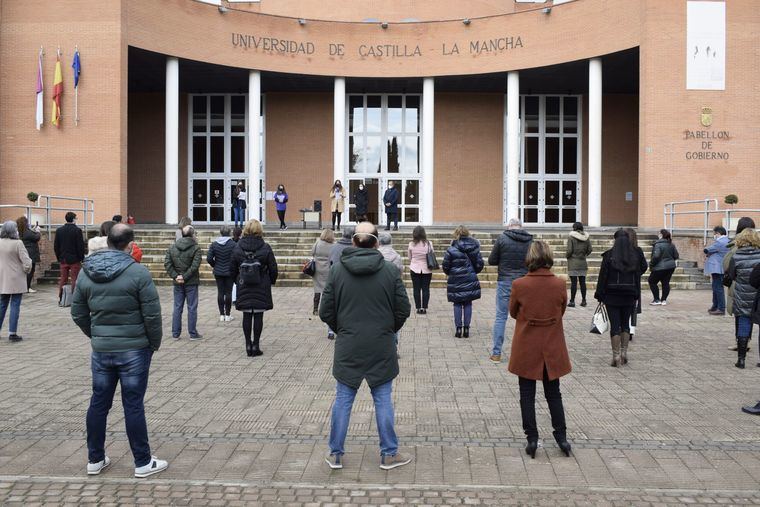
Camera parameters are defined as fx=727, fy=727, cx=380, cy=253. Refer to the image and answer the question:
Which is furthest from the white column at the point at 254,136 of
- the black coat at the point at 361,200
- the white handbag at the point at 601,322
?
the white handbag at the point at 601,322

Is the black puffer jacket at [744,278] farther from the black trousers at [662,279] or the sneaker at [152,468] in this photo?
the sneaker at [152,468]

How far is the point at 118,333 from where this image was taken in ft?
16.2

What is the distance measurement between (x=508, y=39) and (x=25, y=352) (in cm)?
2148

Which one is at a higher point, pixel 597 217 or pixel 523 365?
pixel 597 217

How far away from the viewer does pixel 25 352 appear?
9.50 metres

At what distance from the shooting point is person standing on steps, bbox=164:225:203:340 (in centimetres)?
1062

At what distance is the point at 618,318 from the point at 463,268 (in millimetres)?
2473

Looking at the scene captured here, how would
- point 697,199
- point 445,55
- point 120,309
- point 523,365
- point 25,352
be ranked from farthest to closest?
1. point 445,55
2. point 697,199
3. point 25,352
4. point 523,365
5. point 120,309

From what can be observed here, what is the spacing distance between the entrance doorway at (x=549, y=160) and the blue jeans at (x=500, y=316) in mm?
21223

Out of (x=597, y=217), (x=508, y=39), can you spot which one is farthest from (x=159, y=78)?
(x=597, y=217)

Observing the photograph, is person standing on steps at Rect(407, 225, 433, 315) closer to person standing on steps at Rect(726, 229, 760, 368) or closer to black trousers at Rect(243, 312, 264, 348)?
black trousers at Rect(243, 312, 264, 348)

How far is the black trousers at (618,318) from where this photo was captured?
876 centimetres

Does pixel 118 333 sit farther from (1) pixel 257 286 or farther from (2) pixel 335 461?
(1) pixel 257 286

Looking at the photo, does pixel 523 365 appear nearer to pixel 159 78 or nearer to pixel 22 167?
pixel 22 167
